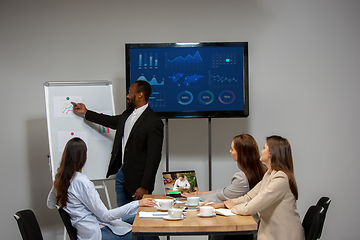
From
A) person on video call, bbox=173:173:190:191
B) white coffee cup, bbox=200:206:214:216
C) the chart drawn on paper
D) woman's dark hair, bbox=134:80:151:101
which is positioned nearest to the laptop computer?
person on video call, bbox=173:173:190:191

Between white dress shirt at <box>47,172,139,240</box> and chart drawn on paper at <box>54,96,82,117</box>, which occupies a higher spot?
chart drawn on paper at <box>54,96,82,117</box>

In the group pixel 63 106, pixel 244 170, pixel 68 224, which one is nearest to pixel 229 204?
pixel 244 170

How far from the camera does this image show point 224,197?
2494 mm

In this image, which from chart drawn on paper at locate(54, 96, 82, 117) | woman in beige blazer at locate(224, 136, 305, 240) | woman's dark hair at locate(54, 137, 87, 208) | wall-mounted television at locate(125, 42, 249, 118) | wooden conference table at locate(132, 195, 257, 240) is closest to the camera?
wooden conference table at locate(132, 195, 257, 240)

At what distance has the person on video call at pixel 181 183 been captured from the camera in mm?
2688

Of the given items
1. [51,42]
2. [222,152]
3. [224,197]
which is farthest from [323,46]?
[51,42]

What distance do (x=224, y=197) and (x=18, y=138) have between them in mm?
2669

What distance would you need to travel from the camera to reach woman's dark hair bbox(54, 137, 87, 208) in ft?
7.35

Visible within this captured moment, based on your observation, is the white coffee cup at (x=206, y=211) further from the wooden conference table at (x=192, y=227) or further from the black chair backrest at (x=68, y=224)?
the black chair backrest at (x=68, y=224)

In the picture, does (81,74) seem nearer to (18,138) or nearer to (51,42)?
(51,42)

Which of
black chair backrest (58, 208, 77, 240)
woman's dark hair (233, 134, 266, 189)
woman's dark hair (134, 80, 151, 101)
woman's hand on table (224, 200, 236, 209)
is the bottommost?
black chair backrest (58, 208, 77, 240)

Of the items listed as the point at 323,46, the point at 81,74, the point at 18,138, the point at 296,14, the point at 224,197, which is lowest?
the point at 224,197

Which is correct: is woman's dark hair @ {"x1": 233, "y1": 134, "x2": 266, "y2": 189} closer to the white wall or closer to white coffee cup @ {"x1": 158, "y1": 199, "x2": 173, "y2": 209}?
white coffee cup @ {"x1": 158, "y1": 199, "x2": 173, "y2": 209}

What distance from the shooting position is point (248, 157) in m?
2.47
